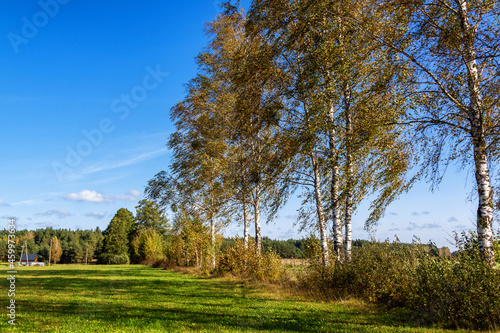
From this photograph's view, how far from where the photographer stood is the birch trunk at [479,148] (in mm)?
6535

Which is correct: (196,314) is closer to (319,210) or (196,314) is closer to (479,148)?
(319,210)

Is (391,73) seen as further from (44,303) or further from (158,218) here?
(158,218)

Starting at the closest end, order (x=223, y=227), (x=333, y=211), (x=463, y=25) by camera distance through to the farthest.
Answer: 1. (x=463, y=25)
2. (x=333, y=211)
3. (x=223, y=227)

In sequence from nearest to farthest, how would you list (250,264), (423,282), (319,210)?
(423,282) → (319,210) → (250,264)

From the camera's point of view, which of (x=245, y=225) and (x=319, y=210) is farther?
(x=245, y=225)

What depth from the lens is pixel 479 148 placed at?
6.84 m

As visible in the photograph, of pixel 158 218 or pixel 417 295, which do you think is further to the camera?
pixel 158 218

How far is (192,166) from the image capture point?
853 inches

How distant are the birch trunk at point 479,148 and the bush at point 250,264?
903 centimetres

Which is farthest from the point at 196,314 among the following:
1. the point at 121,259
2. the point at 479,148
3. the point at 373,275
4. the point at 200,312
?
the point at 121,259

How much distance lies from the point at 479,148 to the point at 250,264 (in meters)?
11.6

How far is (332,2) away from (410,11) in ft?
8.63

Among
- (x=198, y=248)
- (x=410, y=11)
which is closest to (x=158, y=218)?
(x=198, y=248)

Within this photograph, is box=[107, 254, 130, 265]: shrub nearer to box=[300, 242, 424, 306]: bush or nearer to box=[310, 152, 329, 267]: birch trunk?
box=[300, 242, 424, 306]: bush
